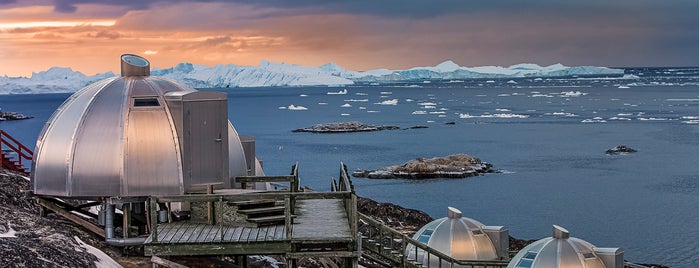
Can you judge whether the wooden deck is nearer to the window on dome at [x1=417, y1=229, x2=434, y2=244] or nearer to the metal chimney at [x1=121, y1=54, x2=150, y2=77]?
the metal chimney at [x1=121, y1=54, x2=150, y2=77]

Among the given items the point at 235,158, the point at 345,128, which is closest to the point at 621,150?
the point at 345,128

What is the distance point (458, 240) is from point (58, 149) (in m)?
15.9

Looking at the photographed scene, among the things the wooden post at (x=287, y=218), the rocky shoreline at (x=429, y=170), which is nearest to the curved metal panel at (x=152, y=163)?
the wooden post at (x=287, y=218)

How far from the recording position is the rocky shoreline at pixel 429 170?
89.5 m

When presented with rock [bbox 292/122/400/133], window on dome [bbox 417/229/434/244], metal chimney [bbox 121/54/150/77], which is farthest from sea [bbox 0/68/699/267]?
metal chimney [bbox 121/54/150/77]

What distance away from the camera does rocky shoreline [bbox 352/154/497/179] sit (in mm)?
89500

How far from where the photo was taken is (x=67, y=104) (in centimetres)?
2116

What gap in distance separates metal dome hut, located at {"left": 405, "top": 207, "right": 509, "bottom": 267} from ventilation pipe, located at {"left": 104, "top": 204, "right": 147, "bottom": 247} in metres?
13.6

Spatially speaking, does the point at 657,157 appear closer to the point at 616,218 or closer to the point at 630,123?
the point at 616,218

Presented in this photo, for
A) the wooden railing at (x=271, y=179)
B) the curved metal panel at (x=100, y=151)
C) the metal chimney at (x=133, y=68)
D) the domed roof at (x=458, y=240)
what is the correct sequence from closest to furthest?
the curved metal panel at (x=100, y=151) < the wooden railing at (x=271, y=179) < the metal chimney at (x=133, y=68) < the domed roof at (x=458, y=240)

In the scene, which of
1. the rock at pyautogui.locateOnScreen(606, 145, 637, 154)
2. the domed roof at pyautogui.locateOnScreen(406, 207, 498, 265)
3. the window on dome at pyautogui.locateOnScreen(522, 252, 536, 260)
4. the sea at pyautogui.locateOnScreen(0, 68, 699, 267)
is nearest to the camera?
the window on dome at pyautogui.locateOnScreen(522, 252, 536, 260)

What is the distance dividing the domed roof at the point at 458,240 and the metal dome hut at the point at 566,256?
3.38 metres

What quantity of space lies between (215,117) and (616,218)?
54602 millimetres

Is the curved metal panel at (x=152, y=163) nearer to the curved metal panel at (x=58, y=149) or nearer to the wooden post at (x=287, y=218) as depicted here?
the curved metal panel at (x=58, y=149)
